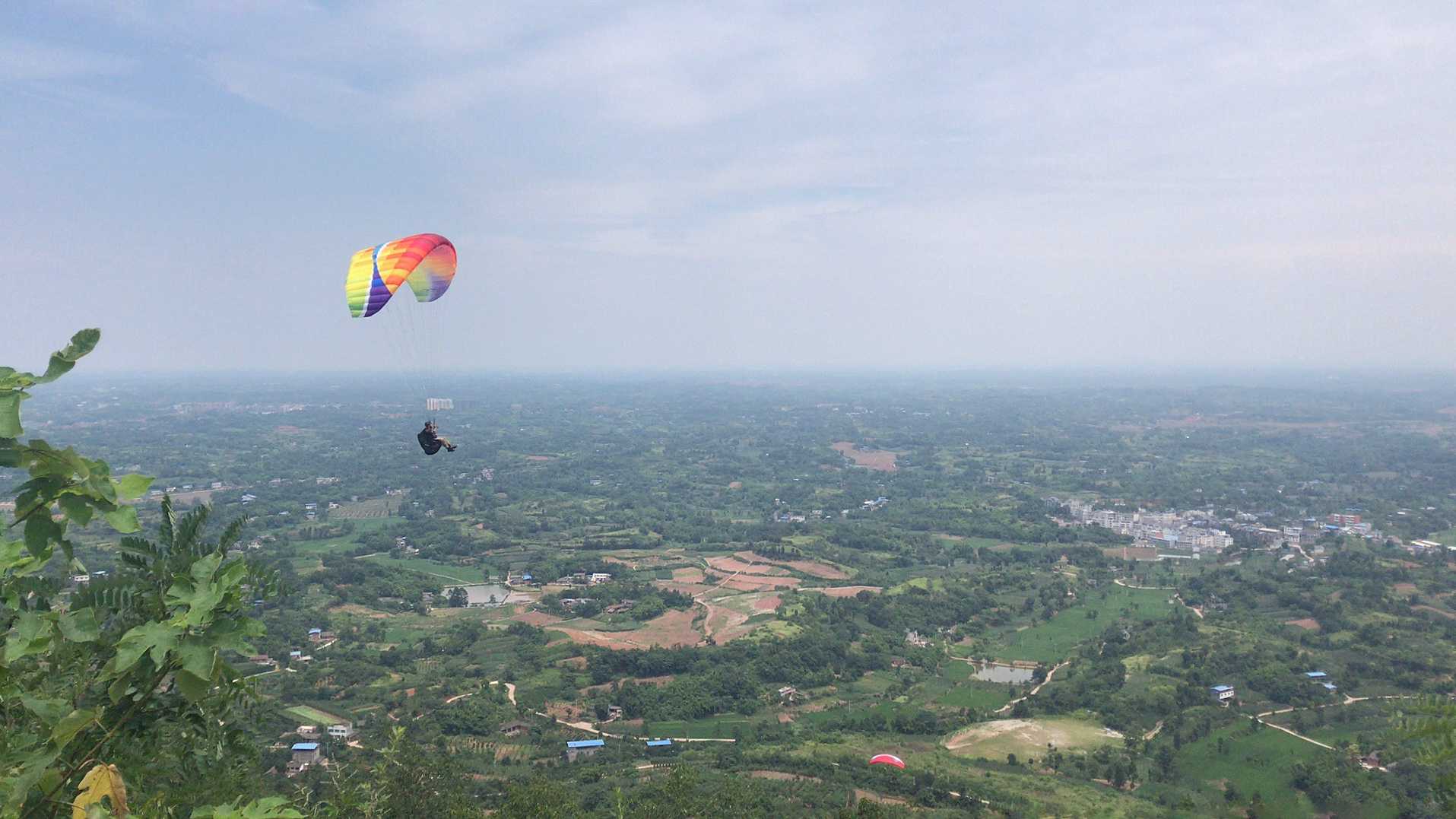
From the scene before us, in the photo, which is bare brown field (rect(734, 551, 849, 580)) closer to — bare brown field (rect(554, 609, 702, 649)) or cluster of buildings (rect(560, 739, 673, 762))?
bare brown field (rect(554, 609, 702, 649))

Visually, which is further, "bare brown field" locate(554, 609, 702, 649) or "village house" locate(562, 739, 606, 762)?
"bare brown field" locate(554, 609, 702, 649)

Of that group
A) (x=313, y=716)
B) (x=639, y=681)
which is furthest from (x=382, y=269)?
(x=639, y=681)

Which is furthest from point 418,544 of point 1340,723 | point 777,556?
point 1340,723

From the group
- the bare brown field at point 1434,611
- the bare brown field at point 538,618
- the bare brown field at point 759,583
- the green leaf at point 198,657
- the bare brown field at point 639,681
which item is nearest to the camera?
the green leaf at point 198,657

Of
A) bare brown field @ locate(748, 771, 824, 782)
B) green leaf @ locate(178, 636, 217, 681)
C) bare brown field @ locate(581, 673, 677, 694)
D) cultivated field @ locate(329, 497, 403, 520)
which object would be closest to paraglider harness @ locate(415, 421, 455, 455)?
green leaf @ locate(178, 636, 217, 681)

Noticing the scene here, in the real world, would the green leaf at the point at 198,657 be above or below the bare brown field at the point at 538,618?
above

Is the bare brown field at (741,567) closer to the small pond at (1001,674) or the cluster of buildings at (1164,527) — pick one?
the small pond at (1001,674)

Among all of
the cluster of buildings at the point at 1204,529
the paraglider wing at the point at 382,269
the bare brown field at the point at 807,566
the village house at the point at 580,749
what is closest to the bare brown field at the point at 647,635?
the village house at the point at 580,749

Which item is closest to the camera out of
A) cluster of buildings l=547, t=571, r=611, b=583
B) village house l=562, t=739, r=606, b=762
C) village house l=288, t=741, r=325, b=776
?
village house l=288, t=741, r=325, b=776
